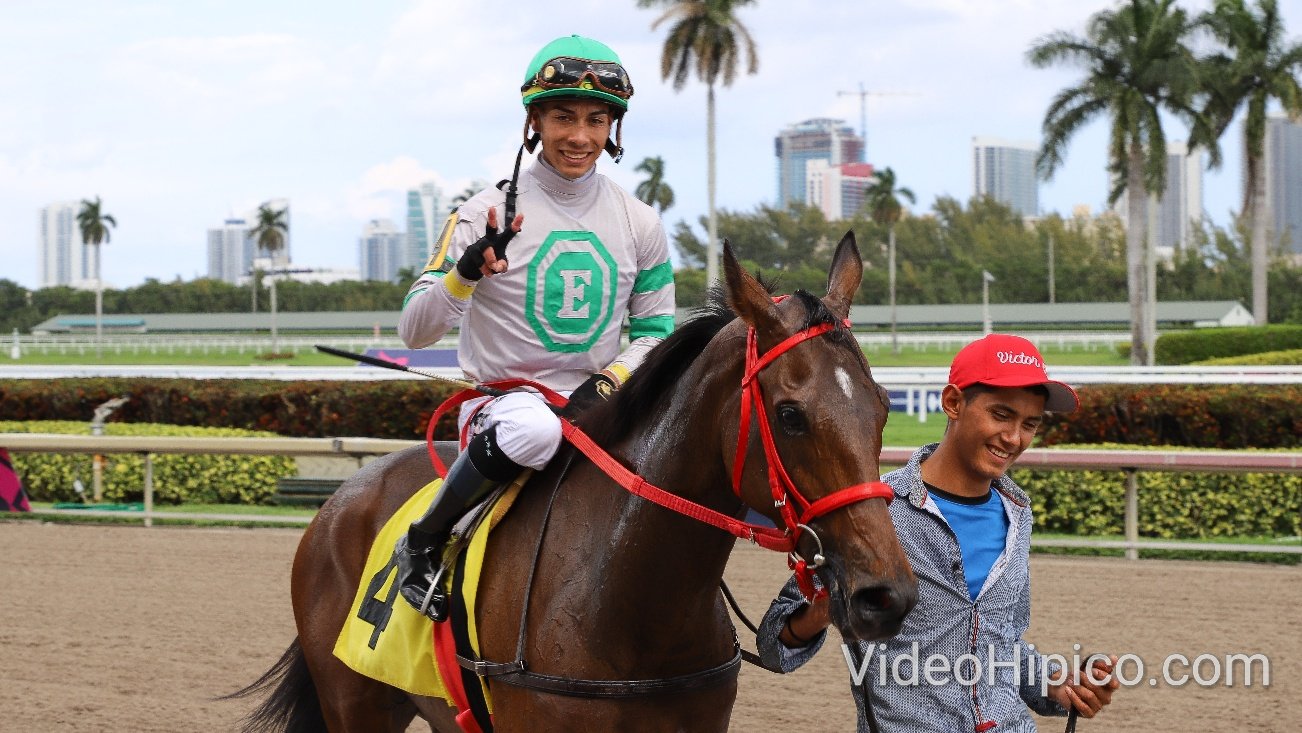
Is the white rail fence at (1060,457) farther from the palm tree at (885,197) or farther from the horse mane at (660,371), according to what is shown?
the palm tree at (885,197)

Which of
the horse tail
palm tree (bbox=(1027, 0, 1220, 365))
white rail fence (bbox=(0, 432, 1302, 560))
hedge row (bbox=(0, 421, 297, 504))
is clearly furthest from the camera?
palm tree (bbox=(1027, 0, 1220, 365))

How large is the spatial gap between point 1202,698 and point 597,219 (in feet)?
12.2

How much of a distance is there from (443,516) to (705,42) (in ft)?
106

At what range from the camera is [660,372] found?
7.72 feet

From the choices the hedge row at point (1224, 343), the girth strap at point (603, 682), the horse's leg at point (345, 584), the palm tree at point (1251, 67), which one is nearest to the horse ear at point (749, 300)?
the girth strap at point (603, 682)

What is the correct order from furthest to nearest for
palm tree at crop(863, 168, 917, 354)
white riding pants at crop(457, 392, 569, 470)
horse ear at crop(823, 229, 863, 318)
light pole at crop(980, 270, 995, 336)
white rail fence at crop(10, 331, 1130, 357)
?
1. palm tree at crop(863, 168, 917, 354)
2. white rail fence at crop(10, 331, 1130, 357)
3. light pole at crop(980, 270, 995, 336)
4. white riding pants at crop(457, 392, 569, 470)
5. horse ear at crop(823, 229, 863, 318)

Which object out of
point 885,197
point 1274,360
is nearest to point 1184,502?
point 1274,360

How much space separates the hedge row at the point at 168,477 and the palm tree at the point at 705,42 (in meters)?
22.7

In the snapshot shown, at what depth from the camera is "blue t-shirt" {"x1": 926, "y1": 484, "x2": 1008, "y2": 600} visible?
2.28m

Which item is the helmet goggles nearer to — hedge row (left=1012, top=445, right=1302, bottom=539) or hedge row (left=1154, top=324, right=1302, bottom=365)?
hedge row (left=1012, top=445, right=1302, bottom=539)

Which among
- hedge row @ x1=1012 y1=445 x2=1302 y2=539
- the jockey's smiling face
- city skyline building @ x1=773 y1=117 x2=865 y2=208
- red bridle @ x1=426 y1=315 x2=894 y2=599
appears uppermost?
city skyline building @ x1=773 y1=117 x2=865 y2=208

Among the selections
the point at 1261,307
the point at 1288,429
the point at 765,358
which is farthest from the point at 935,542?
the point at 1261,307

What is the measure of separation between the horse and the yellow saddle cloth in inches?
1.2

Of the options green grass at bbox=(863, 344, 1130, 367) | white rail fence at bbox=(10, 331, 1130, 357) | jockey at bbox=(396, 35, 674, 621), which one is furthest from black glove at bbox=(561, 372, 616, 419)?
white rail fence at bbox=(10, 331, 1130, 357)
